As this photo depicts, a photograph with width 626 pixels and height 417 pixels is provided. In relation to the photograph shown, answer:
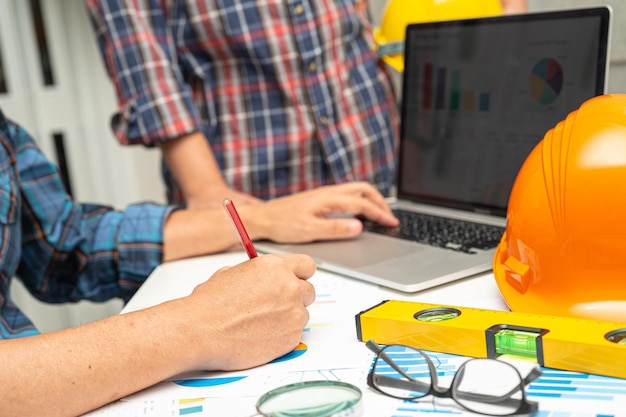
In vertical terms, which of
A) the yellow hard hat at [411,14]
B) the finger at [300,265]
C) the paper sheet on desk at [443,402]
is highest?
the yellow hard hat at [411,14]

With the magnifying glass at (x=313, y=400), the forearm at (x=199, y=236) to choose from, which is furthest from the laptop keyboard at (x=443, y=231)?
the magnifying glass at (x=313, y=400)

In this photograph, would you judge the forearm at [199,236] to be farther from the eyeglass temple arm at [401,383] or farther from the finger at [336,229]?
the eyeglass temple arm at [401,383]

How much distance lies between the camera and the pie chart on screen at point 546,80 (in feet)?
3.40

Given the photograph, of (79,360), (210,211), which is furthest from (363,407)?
(210,211)

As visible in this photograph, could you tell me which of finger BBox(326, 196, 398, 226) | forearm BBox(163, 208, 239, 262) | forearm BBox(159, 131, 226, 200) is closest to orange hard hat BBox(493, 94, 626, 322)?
finger BBox(326, 196, 398, 226)

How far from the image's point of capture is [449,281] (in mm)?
887

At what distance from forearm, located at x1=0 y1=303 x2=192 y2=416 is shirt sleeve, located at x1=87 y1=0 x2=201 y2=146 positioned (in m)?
0.75

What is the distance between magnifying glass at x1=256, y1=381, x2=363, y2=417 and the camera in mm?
571

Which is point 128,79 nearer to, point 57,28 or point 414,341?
point 414,341

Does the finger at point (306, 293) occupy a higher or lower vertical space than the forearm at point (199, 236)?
higher

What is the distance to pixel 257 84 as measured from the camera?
143 centimetres

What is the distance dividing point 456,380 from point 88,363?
0.33 meters

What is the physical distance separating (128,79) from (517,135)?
0.75 m

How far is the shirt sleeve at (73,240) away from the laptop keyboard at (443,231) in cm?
37
